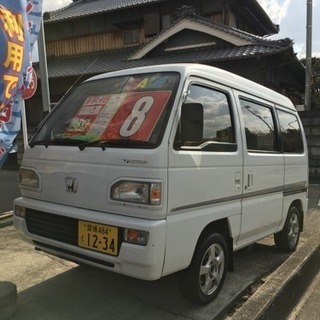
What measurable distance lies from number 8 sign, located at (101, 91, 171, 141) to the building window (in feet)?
50.9

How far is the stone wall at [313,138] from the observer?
Result: 11.0 m

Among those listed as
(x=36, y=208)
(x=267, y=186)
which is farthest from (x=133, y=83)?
(x=267, y=186)

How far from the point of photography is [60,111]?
3.68 m

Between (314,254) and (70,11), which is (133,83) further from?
(70,11)

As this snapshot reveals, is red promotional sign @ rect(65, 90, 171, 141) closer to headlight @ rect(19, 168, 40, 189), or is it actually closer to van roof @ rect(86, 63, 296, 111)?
van roof @ rect(86, 63, 296, 111)

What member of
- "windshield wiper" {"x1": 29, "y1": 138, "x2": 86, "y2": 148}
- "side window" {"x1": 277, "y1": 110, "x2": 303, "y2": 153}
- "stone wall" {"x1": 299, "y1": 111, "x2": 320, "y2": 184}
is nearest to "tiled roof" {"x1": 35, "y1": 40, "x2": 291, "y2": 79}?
"stone wall" {"x1": 299, "y1": 111, "x2": 320, "y2": 184}

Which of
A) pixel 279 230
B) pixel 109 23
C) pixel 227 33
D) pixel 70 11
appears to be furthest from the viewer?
pixel 70 11

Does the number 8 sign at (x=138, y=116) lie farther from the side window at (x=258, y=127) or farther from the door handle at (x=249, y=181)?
the door handle at (x=249, y=181)

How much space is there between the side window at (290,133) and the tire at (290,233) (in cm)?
76

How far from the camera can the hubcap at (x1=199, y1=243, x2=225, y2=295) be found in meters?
3.22

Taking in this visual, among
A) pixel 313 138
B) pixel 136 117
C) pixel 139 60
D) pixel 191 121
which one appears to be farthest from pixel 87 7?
pixel 191 121

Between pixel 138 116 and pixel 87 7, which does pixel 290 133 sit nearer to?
pixel 138 116

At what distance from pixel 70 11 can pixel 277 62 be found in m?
12.5

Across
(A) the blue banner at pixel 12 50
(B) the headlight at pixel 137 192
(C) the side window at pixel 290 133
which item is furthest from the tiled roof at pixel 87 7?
(B) the headlight at pixel 137 192
